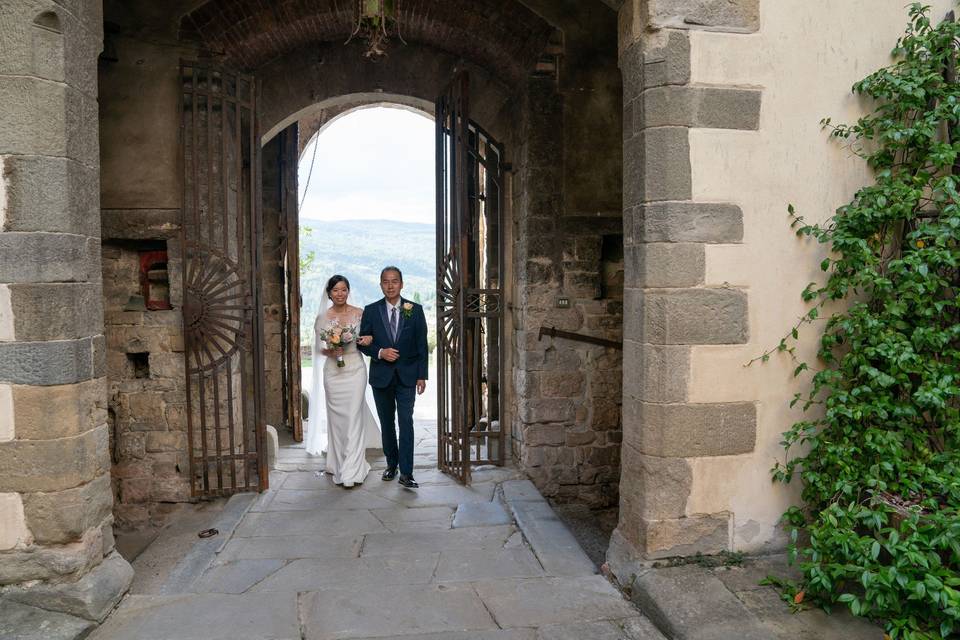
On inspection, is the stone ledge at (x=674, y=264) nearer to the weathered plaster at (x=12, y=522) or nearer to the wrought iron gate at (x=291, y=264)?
the weathered plaster at (x=12, y=522)

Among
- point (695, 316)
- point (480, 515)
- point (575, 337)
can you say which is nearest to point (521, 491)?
point (480, 515)

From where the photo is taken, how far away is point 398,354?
533 cm

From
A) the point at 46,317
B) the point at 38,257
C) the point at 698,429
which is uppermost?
the point at 38,257

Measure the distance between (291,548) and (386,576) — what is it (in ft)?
2.44

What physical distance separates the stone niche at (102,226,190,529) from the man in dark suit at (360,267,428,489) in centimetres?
139

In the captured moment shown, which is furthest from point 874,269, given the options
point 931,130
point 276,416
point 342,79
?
point 276,416

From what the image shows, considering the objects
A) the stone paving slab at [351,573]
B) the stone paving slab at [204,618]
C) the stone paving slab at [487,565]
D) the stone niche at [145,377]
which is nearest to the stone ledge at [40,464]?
the stone paving slab at [204,618]

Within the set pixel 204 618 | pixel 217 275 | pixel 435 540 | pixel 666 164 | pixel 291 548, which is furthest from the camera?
pixel 217 275

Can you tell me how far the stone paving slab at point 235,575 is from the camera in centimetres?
361

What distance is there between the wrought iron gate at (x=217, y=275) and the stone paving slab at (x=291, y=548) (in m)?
1.05

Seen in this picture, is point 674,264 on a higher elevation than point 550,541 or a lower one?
higher

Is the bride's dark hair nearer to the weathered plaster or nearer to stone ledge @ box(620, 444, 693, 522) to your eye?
the weathered plaster

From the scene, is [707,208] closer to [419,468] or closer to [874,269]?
[874,269]

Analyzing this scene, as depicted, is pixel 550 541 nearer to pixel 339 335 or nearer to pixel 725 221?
pixel 725 221
